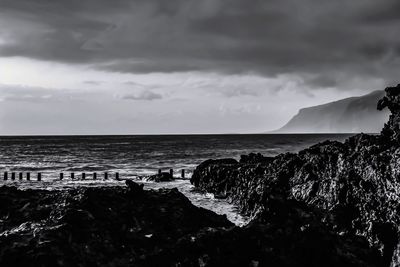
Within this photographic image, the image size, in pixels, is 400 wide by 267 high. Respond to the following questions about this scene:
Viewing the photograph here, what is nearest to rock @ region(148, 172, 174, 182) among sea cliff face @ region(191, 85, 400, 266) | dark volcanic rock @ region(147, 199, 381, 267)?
sea cliff face @ region(191, 85, 400, 266)

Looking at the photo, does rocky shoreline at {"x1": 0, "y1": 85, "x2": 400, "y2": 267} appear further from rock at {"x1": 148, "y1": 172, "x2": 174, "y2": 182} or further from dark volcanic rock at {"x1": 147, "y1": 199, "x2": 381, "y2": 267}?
rock at {"x1": 148, "y1": 172, "x2": 174, "y2": 182}

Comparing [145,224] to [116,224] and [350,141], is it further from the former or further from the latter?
[350,141]

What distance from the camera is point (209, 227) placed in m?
9.95

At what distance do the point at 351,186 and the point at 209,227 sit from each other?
7.50m

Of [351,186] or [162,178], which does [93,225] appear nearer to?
[351,186]

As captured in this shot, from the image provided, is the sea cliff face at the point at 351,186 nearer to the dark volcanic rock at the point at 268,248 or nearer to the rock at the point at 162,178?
the dark volcanic rock at the point at 268,248

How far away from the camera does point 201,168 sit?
116 ft

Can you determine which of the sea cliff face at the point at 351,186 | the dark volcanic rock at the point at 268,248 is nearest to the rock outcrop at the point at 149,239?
the dark volcanic rock at the point at 268,248

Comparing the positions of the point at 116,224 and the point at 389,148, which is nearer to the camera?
the point at 116,224

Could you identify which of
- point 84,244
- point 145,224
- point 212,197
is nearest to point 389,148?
point 145,224

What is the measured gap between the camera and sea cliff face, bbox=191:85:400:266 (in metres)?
11.7

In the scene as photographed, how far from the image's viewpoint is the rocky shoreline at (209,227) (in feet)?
28.0

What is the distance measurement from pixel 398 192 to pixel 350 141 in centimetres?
771

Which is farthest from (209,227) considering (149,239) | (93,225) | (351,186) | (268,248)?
(351,186)
